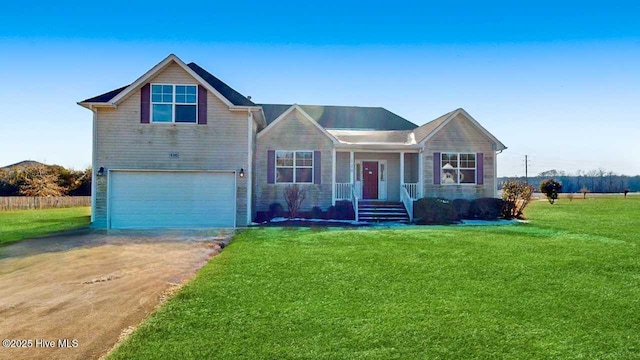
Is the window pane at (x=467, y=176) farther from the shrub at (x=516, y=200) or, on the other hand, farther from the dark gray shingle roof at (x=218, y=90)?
the dark gray shingle roof at (x=218, y=90)

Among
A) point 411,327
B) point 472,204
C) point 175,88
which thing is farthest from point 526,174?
point 411,327

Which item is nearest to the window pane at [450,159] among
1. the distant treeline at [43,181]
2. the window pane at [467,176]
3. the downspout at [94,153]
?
the window pane at [467,176]

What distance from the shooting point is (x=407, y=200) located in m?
16.8

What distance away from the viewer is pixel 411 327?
4.04m

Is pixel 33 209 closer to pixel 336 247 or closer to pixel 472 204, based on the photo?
pixel 336 247

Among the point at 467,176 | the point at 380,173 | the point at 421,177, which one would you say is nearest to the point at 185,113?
the point at 380,173

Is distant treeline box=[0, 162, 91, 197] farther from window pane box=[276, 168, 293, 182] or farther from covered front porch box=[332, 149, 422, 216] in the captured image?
covered front porch box=[332, 149, 422, 216]

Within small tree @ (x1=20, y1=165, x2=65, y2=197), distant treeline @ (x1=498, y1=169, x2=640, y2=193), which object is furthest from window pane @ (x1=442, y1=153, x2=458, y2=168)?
distant treeline @ (x1=498, y1=169, x2=640, y2=193)

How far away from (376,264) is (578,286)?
328cm

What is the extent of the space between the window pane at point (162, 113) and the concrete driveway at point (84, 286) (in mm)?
5531

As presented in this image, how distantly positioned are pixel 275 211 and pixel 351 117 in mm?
9831

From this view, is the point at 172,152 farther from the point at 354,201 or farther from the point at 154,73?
the point at 354,201

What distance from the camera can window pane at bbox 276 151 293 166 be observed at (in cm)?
1692

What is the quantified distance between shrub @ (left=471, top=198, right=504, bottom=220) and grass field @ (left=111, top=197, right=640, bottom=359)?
320 inches
